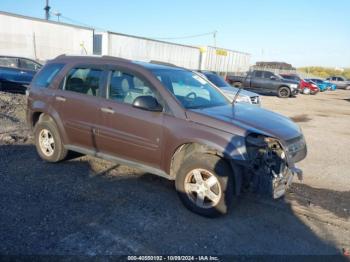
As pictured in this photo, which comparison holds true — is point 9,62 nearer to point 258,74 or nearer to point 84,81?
point 84,81

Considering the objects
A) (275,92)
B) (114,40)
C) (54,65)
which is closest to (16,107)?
(54,65)

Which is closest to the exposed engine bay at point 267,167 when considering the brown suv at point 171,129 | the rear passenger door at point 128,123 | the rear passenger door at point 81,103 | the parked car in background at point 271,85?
the brown suv at point 171,129

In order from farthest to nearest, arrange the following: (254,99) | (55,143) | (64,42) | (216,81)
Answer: (64,42), (216,81), (254,99), (55,143)

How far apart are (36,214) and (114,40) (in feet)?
79.8

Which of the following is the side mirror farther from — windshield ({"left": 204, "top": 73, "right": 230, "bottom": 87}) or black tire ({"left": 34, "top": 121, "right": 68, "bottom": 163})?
windshield ({"left": 204, "top": 73, "right": 230, "bottom": 87})

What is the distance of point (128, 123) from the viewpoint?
4.71 m

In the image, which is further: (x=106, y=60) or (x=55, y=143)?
(x=55, y=143)

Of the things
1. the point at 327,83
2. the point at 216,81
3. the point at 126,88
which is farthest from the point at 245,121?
the point at 327,83

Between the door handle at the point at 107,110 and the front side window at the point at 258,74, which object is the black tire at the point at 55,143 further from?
the front side window at the point at 258,74

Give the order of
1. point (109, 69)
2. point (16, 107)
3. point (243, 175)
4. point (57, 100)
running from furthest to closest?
point (16, 107) < point (57, 100) < point (109, 69) < point (243, 175)

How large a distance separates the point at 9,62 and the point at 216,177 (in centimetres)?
1224

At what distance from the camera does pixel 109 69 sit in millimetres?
5078

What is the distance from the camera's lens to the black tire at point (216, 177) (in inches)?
160

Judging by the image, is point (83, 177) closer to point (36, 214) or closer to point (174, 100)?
point (36, 214)
